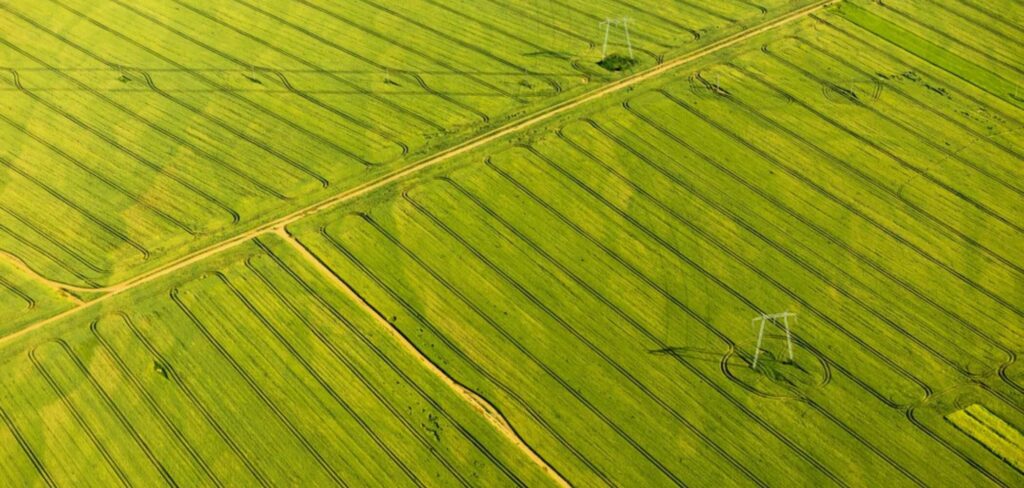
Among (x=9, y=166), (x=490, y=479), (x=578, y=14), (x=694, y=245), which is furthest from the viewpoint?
(x=578, y=14)

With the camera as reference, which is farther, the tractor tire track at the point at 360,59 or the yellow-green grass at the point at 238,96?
the tractor tire track at the point at 360,59

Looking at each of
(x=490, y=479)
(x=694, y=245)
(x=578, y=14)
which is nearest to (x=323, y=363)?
(x=490, y=479)

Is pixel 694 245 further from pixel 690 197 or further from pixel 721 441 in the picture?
pixel 721 441

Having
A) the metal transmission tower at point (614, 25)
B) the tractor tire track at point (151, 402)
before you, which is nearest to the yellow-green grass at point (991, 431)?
the metal transmission tower at point (614, 25)

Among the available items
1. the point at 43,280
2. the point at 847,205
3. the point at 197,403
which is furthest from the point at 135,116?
the point at 847,205

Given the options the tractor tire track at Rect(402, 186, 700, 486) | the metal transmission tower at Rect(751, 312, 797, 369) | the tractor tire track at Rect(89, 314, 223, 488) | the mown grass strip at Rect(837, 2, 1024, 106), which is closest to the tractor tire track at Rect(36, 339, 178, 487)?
the tractor tire track at Rect(89, 314, 223, 488)

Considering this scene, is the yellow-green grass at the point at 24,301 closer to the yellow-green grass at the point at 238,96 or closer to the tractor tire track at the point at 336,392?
the yellow-green grass at the point at 238,96

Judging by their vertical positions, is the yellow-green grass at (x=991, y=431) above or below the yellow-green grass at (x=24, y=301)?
above

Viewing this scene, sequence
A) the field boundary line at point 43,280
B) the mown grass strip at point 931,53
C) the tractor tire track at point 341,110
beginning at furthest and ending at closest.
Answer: the mown grass strip at point 931,53
the tractor tire track at point 341,110
the field boundary line at point 43,280
